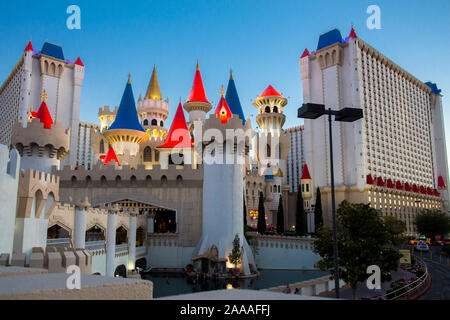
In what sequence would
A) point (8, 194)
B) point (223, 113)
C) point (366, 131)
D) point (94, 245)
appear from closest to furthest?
point (8, 194), point (94, 245), point (223, 113), point (366, 131)

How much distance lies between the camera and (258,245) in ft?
133

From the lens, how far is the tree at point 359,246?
16891mm

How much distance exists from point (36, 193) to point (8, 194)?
2.74 m

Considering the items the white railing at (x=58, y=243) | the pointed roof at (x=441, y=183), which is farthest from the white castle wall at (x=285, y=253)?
the pointed roof at (x=441, y=183)

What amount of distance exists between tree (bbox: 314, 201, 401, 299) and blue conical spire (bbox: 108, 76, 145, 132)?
106ft

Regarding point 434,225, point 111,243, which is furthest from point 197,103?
point 434,225

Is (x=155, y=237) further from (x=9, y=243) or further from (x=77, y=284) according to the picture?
(x=77, y=284)

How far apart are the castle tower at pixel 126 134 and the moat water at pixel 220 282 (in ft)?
52.6

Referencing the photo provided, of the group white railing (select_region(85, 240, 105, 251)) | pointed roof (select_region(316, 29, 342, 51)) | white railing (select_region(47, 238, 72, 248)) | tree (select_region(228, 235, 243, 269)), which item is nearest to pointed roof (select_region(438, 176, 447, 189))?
pointed roof (select_region(316, 29, 342, 51))

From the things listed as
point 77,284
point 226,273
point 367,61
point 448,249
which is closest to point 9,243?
point 77,284

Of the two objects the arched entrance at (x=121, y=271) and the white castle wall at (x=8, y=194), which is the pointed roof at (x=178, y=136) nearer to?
the arched entrance at (x=121, y=271)

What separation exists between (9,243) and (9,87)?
76.7 meters

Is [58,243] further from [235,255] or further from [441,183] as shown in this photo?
[441,183]

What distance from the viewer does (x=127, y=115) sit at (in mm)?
46312
